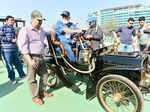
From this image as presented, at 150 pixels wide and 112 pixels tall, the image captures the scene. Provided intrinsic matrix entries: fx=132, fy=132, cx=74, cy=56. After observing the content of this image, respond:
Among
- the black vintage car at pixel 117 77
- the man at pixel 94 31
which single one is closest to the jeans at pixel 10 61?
the black vintage car at pixel 117 77

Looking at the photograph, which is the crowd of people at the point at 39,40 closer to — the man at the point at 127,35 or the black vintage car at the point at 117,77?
the man at the point at 127,35

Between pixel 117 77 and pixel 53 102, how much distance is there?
1360 millimetres

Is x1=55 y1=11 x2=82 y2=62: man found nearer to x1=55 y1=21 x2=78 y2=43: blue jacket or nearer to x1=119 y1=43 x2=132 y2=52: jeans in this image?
x1=55 y1=21 x2=78 y2=43: blue jacket

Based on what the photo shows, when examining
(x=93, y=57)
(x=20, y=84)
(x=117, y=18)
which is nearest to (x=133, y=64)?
(x=93, y=57)

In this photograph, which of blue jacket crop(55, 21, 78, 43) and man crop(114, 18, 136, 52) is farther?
man crop(114, 18, 136, 52)

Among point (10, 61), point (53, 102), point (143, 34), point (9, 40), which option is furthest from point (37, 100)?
point (143, 34)

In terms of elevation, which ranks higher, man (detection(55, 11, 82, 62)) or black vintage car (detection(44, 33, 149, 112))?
man (detection(55, 11, 82, 62))

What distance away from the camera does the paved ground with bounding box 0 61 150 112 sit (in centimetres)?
233

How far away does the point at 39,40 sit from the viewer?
7.16ft

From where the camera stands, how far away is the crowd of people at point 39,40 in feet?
6.73

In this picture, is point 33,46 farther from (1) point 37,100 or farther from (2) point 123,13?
(2) point 123,13

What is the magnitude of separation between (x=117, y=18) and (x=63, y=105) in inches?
3932

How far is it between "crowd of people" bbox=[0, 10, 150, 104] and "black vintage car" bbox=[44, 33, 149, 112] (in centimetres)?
31

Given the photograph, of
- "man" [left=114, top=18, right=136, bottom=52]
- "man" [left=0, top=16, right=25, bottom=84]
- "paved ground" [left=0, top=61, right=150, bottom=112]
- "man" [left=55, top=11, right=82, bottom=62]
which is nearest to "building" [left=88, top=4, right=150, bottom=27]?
"man" [left=114, top=18, right=136, bottom=52]
